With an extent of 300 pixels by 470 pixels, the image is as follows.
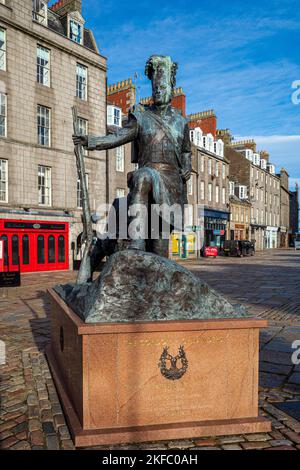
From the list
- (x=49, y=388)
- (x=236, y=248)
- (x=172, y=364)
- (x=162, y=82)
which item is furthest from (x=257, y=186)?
(x=172, y=364)

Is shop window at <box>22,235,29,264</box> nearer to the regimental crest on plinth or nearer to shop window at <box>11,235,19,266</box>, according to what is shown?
shop window at <box>11,235,19,266</box>

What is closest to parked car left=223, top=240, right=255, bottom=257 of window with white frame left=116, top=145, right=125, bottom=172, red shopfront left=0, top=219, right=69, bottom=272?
window with white frame left=116, top=145, right=125, bottom=172

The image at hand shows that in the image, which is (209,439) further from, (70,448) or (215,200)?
(215,200)

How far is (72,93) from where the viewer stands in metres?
21.8

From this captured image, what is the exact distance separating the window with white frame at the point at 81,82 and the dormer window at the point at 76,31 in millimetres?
1806

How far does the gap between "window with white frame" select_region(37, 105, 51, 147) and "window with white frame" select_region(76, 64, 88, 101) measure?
9.02 feet

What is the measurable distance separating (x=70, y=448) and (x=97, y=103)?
2288 cm

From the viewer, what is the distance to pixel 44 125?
67.1 feet

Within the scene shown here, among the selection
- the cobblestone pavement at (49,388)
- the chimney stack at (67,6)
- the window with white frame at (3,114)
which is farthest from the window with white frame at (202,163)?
the cobblestone pavement at (49,388)

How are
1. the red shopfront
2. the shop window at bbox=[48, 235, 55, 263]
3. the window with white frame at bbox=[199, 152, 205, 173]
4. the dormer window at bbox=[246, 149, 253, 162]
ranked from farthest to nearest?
1. the dormer window at bbox=[246, 149, 253, 162]
2. the window with white frame at bbox=[199, 152, 205, 173]
3. the shop window at bbox=[48, 235, 55, 263]
4. the red shopfront

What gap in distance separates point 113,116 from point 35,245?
38.8ft

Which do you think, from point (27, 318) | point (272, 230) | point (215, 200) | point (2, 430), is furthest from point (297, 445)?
point (272, 230)

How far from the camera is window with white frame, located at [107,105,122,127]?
2683cm

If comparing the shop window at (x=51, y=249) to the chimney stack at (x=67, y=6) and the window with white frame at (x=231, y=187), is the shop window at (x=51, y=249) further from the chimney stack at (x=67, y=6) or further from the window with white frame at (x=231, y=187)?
the window with white frame at (x=231, y=187)
